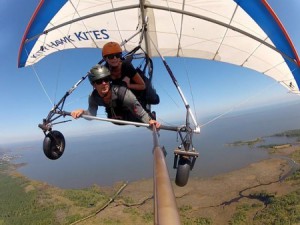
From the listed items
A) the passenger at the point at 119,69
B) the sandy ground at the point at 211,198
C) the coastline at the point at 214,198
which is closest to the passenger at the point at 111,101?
the passenger at the point at 119,69

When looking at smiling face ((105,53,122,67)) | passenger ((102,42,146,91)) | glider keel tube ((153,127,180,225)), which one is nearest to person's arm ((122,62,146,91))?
passenger ((102,42,146,91))

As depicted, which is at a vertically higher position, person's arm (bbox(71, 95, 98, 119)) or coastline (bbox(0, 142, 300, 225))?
person's arm (bbox(71, 95, 98, 119))

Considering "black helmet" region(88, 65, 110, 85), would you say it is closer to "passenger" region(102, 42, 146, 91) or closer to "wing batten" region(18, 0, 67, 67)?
"passenger" region(102, 42, 146, 91)

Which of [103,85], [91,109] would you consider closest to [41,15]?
[91,109]

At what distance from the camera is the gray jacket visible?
14.1 ft

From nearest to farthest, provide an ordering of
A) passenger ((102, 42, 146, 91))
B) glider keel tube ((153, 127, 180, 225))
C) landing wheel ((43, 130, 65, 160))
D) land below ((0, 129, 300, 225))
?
glider keel tube ((153, 127, 180, 225)), passenger ((102, 42, 146, 91)), landing wheel ((43, 130, 65, 160)), land below ((0, 129, 300, 225))

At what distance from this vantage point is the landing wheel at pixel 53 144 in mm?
4969

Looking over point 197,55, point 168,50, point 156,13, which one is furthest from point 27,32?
point 197,55

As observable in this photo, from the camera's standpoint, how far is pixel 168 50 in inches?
301

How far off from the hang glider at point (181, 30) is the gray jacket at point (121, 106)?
1.43 m

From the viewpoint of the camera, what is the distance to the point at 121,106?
4.59 meters

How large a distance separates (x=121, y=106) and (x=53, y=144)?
1658mm

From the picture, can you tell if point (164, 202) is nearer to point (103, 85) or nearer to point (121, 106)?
point (103, 85)

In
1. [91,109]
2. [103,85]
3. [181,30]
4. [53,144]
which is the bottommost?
[53,144]
